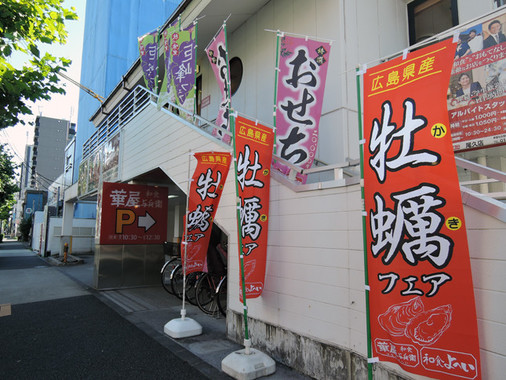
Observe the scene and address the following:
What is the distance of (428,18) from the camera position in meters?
6.67

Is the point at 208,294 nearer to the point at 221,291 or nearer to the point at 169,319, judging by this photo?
the point at 221,291

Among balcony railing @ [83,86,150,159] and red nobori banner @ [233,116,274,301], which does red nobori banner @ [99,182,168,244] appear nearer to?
balcony railing @ [83,86,150,159]

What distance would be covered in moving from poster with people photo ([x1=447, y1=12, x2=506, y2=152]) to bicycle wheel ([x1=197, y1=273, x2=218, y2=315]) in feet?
16.3

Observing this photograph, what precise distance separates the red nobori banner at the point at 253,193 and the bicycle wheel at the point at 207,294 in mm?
2728

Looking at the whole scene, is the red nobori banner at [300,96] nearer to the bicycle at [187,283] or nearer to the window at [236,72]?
the window at [236,72]

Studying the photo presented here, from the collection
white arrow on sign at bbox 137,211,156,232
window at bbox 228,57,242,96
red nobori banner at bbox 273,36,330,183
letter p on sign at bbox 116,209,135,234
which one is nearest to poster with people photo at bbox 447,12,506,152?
red nobori banner at bbox 273,36,330,183

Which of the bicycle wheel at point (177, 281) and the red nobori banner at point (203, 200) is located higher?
the red nobori banner at point (203, 200)

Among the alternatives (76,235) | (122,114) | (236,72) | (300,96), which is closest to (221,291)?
(300,96)

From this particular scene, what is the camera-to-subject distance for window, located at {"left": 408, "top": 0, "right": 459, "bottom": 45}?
6156mm

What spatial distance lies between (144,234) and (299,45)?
736 centimetres

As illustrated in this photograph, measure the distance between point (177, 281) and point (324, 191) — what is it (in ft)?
18.5

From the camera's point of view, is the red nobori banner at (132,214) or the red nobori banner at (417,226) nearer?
the red nobori banner at (417,226)

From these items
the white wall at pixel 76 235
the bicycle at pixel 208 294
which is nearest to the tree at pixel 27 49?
the bicycle at pixel 208 294

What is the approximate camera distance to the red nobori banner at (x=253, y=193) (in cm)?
404
